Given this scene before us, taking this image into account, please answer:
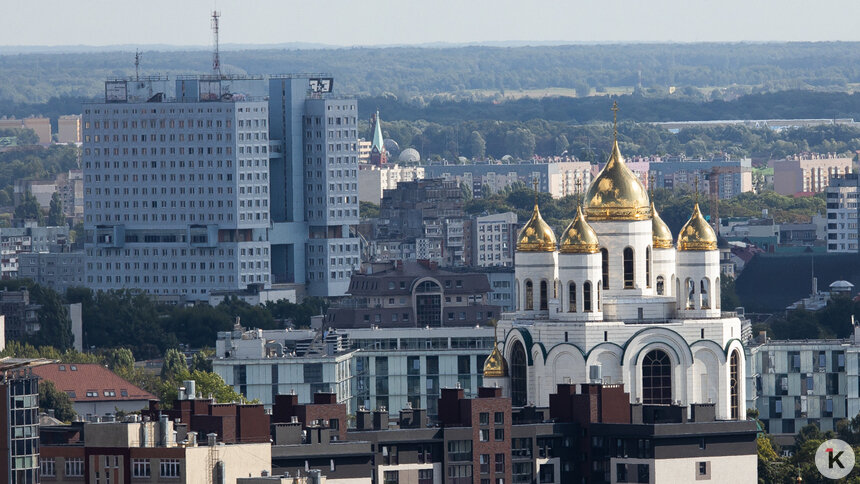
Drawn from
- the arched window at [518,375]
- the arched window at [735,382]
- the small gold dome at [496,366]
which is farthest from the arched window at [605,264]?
the arched window at [735,382]

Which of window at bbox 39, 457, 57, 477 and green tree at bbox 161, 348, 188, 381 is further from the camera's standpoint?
green tree at bbox 161, 348, 188, 381

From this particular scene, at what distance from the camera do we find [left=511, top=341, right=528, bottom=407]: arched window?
99438mm

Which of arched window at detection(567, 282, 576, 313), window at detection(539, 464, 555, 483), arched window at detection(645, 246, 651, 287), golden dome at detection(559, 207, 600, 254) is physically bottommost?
window at detection(539, 464, 555, 483)

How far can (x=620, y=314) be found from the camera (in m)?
100

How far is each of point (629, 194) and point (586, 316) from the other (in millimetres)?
4210

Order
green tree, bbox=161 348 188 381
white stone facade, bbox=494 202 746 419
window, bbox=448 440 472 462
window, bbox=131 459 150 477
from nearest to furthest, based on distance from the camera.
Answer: window, bbox=131 459 150 477 → window, bbox=448 440 472 462 → white stone facade, bbox=494 202 746 419 → green tree, bbox=161 348 188 381

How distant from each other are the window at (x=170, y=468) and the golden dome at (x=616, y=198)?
27.5 m

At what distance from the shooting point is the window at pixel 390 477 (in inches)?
3600

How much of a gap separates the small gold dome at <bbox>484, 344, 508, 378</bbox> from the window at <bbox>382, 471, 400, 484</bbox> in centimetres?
892

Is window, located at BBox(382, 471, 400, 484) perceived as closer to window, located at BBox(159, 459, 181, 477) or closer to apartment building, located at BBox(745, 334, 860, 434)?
window, located at BBox(159, 459, 181, 477)

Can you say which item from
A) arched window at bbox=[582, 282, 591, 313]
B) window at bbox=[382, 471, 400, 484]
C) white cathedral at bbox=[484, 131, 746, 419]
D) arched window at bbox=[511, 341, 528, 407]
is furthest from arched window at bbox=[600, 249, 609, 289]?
window at bbox=[382, 471, 400, 484]

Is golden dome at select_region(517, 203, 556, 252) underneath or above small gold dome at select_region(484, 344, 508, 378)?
above

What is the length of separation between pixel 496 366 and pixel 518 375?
635 mm

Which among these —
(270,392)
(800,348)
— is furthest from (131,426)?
(800,348)
